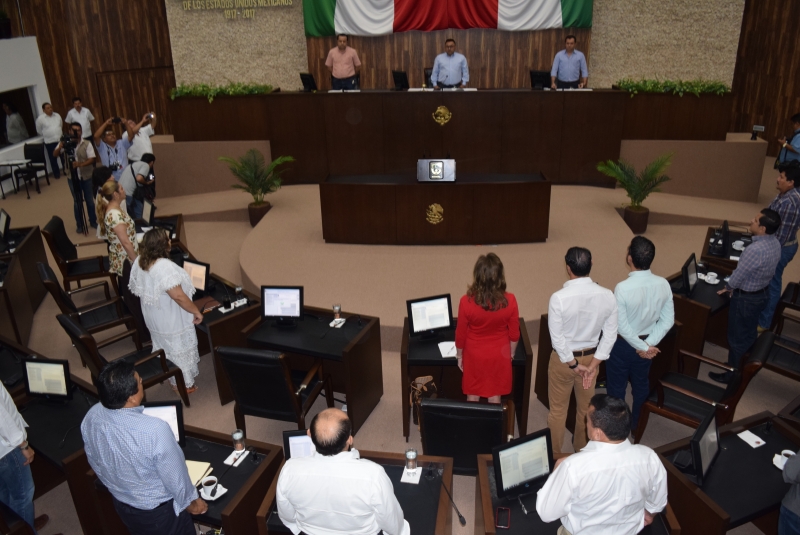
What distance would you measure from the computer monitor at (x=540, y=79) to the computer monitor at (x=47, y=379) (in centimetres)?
741

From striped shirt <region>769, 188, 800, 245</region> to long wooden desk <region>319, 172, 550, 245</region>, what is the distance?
2448mm

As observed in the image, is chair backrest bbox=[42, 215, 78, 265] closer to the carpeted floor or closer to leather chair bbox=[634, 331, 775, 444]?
the carpeted floor

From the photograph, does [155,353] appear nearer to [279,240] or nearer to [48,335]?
[48,335]

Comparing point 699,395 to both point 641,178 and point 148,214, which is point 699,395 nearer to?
point 641,178

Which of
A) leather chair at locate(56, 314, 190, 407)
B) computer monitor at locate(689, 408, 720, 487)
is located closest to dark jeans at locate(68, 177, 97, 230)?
leather chair at locate(56, 314, 190, 407)

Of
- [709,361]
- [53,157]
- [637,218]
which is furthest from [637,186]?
[53,157]

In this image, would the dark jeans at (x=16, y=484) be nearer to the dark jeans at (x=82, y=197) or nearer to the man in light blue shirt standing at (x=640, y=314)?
the man in light blue shirt standing at (x=640, y=314)

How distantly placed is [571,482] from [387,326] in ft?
11.0

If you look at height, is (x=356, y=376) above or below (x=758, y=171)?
below

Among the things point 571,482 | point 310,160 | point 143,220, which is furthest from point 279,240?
point 571,482

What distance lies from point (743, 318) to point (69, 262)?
6.80 metres

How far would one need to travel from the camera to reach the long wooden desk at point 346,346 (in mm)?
4492

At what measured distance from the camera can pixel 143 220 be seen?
24.1 feet

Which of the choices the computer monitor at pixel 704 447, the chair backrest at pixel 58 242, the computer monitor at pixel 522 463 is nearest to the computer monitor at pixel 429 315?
the computer monitor at pixel 522 463
